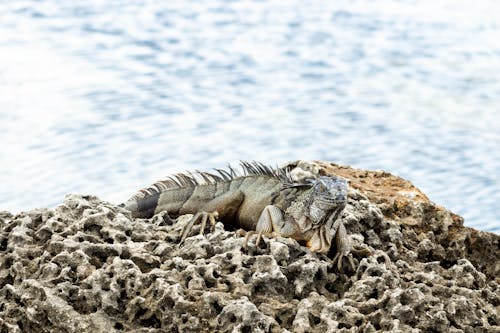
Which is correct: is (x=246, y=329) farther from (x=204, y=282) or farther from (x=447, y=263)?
(x=447, y=263)

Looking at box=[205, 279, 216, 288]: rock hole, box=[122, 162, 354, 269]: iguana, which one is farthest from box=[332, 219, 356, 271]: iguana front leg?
box=[205, 279, 216, 288]: rock hole

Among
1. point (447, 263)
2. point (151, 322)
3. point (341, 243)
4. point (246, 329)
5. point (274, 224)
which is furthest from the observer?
point (447, 263)

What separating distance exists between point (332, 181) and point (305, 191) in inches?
8.6

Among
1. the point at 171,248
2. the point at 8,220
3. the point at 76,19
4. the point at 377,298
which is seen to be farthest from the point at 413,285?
the point at 76,19

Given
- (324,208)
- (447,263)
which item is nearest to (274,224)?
(324,208)

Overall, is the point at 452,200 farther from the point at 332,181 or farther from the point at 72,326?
the point at 72,326

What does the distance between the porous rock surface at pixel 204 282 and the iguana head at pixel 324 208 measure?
6cm

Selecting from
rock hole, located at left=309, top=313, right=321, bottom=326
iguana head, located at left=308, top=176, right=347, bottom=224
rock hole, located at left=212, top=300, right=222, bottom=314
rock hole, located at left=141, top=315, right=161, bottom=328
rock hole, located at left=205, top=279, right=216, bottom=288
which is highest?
iguana head, located at left=308, top=176, right=347, bottom=224

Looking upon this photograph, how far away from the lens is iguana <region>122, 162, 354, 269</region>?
3250 mm

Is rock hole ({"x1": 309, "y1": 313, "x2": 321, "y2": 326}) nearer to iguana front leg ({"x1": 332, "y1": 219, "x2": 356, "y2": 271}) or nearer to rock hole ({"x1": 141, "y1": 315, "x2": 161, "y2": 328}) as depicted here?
iguana front leg ({"x1": 332, "y1": 219, "x2": 356, "y2": 271})

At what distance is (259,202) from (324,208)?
1.15 ft

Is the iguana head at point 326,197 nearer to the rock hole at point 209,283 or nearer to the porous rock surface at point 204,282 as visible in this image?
the porous rock surface at point 204,282

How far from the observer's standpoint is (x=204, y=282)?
2896mm

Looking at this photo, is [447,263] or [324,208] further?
[447,263]
